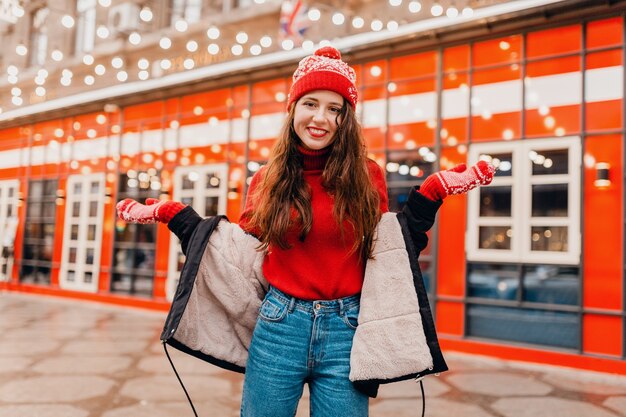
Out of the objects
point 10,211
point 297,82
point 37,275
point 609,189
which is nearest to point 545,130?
point 609,189

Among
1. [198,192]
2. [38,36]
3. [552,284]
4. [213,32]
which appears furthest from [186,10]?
[552,284]

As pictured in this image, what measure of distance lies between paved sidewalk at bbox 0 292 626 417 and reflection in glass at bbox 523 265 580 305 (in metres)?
0.74

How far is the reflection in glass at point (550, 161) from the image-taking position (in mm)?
5949

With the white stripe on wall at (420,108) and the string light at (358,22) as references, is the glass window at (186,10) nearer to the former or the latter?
the white stripe on wall at (420,108)

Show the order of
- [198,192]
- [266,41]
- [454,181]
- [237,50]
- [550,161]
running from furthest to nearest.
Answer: [198,192] < [237,50] < [266,41] < [550,161] < [454,181]

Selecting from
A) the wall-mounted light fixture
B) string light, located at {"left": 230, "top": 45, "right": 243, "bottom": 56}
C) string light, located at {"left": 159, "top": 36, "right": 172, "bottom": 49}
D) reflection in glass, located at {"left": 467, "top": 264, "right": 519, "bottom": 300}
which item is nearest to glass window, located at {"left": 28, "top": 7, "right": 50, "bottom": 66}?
string light, located at {"left": 159, "top": 36, "right": 172, "bottom": 49}

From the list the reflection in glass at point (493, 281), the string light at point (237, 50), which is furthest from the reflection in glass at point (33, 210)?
the reflection in glass at point (493, 281)

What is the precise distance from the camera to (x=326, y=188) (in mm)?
1839

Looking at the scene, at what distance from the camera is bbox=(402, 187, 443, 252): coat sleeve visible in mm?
1756

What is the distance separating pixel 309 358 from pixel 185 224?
64 centimetres

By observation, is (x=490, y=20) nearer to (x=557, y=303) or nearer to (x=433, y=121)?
(x=433, y=121)

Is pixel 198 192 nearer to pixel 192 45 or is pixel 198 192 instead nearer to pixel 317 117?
pixel 192 45

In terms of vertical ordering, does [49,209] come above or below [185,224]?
above

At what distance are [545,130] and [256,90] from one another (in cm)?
447
